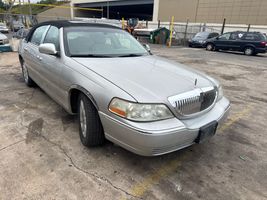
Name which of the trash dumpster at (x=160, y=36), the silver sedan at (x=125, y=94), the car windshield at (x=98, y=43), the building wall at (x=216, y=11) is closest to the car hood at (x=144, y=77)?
the silver sedan at (x=125, y=94)

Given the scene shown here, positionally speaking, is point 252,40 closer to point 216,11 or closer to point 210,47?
point 210,47

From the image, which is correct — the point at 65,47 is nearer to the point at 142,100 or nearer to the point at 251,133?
the point at 142,100

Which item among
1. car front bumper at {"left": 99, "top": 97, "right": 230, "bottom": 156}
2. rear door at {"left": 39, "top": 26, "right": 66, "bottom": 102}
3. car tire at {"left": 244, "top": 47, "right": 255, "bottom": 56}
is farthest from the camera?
car tire at {"left": 244, "top": 47, "right": 255, "bottom": 56}

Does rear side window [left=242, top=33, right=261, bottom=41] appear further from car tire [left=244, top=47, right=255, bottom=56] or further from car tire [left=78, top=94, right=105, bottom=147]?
car tire [left=78, top=94, right=105, bottom=147]

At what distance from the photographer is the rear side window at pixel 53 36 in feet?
10.6

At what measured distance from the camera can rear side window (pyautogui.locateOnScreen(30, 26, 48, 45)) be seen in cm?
399

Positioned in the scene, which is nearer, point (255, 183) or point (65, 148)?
point (255, 183)

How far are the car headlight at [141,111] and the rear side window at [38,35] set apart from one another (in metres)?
2.76

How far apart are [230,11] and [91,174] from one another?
28121mm

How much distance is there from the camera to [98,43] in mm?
3252

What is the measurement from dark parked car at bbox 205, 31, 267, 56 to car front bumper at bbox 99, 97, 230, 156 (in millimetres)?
14615

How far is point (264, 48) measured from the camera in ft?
45.9

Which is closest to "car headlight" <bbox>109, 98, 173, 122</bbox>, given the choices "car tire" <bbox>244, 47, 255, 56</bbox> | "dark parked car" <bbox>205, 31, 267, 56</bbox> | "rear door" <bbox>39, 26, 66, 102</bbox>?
"rear door" <bbox>39, 26, 66, 102</bbox>

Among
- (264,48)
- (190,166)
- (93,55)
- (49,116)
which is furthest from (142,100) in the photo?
(264,48)
